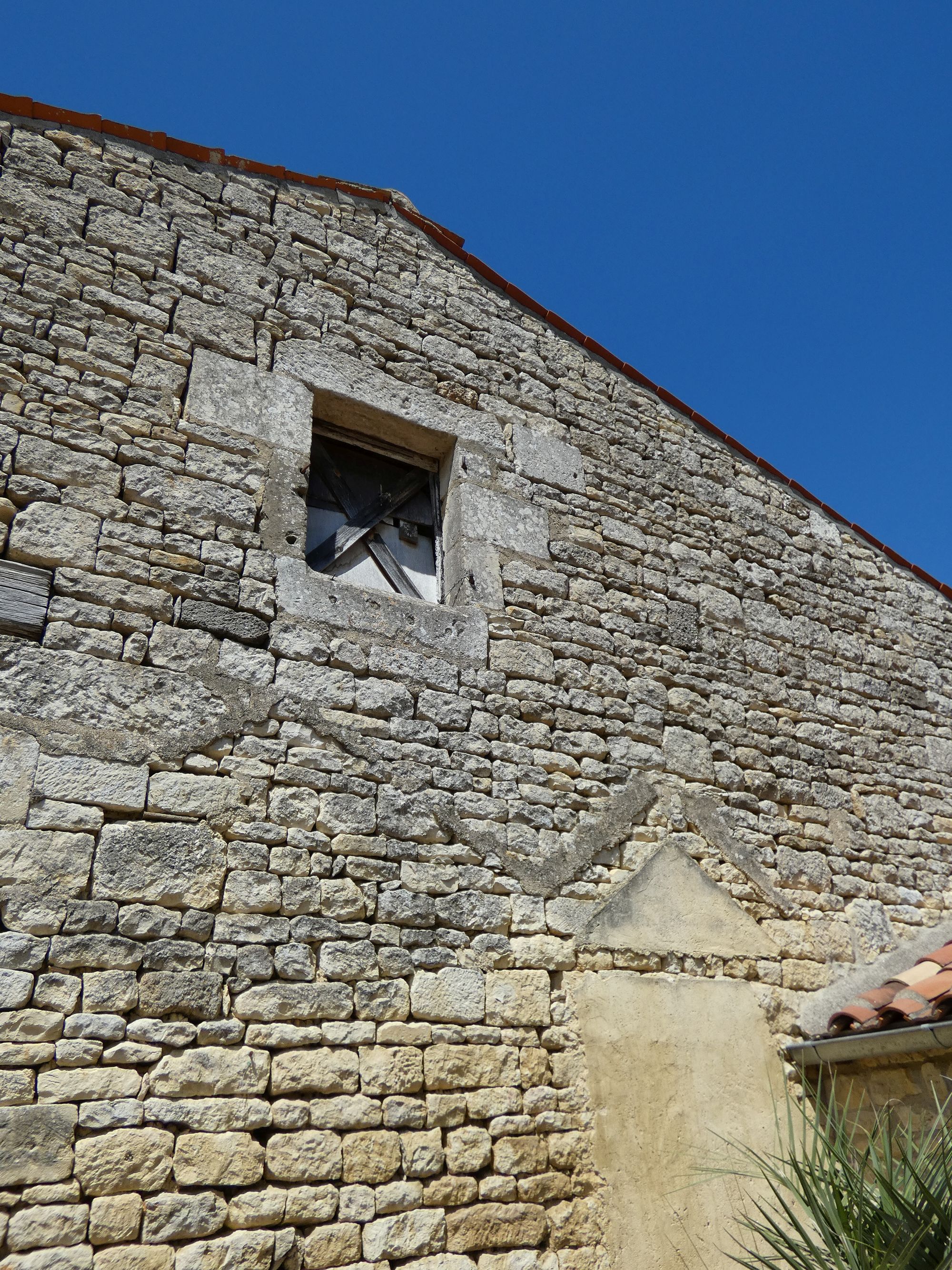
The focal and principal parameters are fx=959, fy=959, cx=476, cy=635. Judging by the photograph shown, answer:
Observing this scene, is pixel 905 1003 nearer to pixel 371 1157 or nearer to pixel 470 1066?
pixel 470 1066

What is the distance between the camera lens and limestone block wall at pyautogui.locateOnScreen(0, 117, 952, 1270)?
9.23 ft

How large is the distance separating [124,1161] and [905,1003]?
9.76ft

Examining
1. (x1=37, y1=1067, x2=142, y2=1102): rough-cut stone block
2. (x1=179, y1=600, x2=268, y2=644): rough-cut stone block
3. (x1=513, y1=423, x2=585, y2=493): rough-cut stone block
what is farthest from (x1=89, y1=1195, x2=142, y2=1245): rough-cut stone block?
(x1=513, y1=423, x2=585, y2=493): rough-cut stone block

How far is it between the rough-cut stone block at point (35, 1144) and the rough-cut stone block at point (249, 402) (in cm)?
244

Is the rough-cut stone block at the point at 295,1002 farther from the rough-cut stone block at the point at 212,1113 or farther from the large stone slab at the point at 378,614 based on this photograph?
the large stone slab at the point at 378,614

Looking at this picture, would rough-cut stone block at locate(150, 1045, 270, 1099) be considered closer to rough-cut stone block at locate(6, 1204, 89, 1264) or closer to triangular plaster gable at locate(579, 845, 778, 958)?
rough-cut stone block at locate(6, 1204, 89, 1264)

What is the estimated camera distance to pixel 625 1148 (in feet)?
11.4

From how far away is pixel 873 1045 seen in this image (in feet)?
12.5

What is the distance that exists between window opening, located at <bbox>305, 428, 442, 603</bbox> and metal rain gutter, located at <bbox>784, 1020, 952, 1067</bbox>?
249 cm

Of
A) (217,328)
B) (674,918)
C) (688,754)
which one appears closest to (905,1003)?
(674,918)

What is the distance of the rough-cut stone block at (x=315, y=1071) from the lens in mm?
2943

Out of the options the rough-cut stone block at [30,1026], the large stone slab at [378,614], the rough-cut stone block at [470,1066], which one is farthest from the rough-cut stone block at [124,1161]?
the large stone slab at [378,614]

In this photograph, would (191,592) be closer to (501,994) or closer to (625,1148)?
(501,994)

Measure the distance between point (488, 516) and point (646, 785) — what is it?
1.42 m
